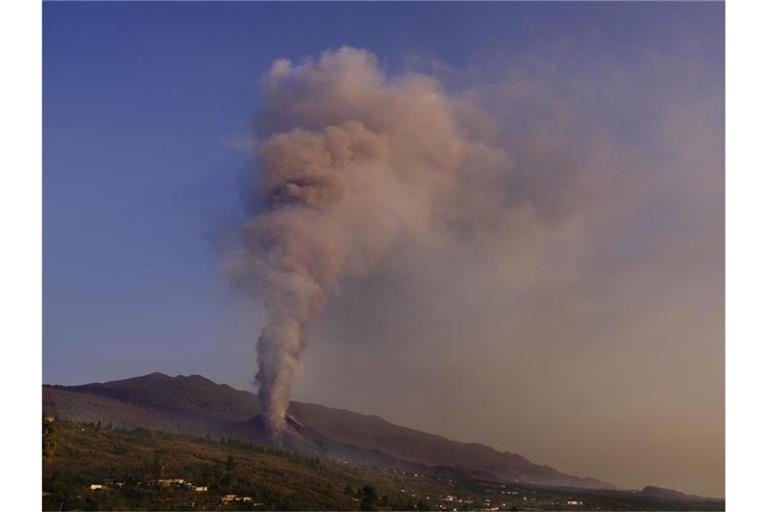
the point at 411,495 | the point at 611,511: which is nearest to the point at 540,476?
the point at 611,511

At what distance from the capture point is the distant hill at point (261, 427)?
126 ft

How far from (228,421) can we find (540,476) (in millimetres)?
15021

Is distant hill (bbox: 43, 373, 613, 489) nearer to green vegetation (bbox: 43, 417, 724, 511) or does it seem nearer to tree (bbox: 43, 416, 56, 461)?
green vegetation (bbox: 43, 417, 724, 511)

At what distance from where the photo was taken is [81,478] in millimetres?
29141

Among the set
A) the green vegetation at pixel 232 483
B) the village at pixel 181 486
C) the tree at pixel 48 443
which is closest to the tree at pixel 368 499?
the green vegetation at pixel 232 483

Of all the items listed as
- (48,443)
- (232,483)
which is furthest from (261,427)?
(48,443)

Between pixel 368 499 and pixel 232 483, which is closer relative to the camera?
pixel 232 483

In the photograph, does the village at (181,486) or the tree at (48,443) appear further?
the village at (181,486)

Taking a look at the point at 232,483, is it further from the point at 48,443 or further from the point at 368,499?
the point at 48,443

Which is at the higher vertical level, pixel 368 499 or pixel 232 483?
pixel 232 483

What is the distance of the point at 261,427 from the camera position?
40.9 meters

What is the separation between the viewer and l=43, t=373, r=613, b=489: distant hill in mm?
38375

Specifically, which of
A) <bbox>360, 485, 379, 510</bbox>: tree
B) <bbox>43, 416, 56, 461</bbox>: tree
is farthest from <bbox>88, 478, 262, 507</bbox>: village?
<bbox>360, 485, 379, 510</bbox>: tree

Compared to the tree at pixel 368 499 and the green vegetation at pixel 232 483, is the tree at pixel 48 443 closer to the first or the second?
the green vegetation at pixel 232 483
